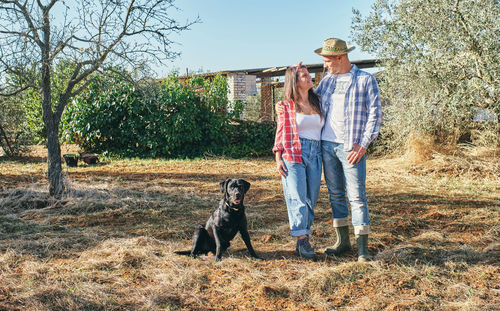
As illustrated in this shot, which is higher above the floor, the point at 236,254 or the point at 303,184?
the point at 303,184

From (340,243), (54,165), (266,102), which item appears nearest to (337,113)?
(340,243)

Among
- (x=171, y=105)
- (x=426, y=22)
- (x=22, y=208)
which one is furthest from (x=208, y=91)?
(x=22, y=208)

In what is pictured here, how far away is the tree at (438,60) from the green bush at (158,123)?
15.7 feet

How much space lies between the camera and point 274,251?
4.13m

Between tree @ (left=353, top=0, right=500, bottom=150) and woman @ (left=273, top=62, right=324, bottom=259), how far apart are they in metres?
5.28

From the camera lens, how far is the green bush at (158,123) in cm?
1208

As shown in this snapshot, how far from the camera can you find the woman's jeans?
11.9ft

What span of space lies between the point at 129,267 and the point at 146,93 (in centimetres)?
402

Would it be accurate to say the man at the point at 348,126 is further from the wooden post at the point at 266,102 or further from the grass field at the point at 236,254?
the wooden post at the point at 266,102

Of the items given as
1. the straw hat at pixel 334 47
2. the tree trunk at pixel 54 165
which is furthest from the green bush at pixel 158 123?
the straw hat at pixel 334 47

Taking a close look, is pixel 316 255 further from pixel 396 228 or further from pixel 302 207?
pixel 396 228

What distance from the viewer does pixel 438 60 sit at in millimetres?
8141

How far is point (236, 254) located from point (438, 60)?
6299 millimetres

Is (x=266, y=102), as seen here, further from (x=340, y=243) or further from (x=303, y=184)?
(x=303, y=184)
